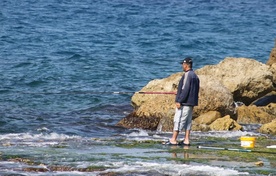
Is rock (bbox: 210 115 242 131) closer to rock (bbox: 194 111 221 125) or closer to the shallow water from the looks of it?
rock (bbox: 194 111 221 125)

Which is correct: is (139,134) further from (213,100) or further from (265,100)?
(265,100)

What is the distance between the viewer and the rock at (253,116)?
20047mm

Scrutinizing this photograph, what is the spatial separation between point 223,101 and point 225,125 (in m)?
1.22

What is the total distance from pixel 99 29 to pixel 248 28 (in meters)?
10.8

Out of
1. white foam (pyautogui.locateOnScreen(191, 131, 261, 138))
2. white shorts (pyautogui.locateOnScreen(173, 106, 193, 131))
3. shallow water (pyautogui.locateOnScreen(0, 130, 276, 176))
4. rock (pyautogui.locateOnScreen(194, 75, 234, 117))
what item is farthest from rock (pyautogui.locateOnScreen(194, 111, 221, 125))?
white shorts (pyautogui.locateOnScreen(173, 106, 193, 131))

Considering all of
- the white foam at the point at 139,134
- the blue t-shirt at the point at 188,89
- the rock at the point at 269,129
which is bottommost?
the white foam at the point at 139,134

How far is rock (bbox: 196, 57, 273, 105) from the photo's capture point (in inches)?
857

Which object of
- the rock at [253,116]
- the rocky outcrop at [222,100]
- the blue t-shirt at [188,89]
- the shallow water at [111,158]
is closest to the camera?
the shallow water at [111,158]

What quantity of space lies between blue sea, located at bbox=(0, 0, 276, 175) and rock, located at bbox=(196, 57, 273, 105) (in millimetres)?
3155

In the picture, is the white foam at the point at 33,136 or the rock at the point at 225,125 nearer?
the white foam at the point at 33,136

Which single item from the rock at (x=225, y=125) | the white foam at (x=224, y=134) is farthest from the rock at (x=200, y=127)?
the white foam at (x=224, y=134)

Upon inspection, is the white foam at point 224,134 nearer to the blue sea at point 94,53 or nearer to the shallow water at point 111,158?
the shallow water at point 111,158

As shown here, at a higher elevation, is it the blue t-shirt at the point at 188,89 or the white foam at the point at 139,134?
the blue t-shirt at the point at 188,89

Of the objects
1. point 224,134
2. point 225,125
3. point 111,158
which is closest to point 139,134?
point 224,134
